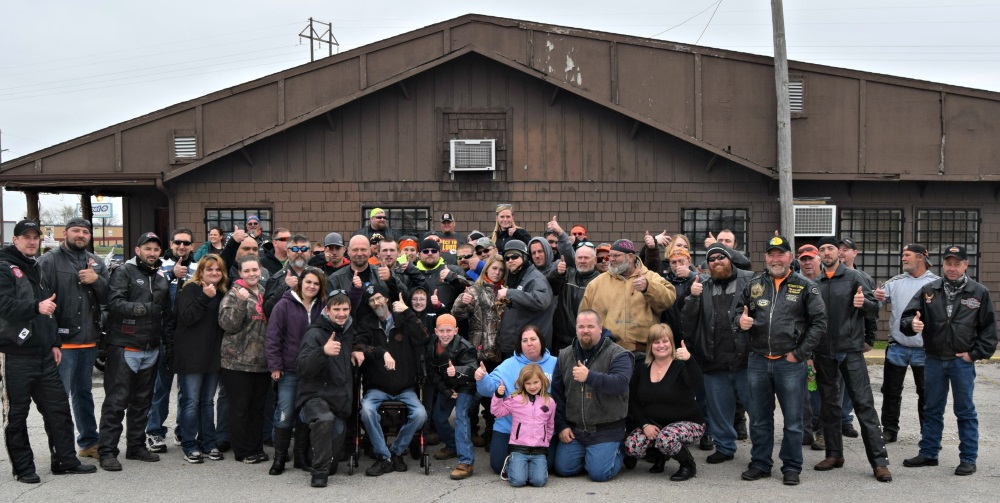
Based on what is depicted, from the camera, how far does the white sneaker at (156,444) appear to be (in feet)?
25.0

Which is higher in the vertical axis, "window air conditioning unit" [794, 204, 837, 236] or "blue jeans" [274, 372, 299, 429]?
"window air conditioning unit" [794, 204, 837, 236]

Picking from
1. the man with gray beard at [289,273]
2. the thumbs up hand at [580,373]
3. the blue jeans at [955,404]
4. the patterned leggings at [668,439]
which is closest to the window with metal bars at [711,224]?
the blue jeans at [955,404]

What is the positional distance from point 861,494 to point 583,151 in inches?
346

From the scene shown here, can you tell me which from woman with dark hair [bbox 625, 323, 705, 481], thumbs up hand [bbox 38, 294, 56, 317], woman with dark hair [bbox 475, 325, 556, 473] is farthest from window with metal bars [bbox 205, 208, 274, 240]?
woman with dark hair [bbox 625, 323, 705, 481]

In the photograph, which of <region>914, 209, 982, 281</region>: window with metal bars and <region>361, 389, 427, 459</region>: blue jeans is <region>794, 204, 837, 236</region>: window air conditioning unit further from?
<region>361, 389, 427, 459</region>: blue jeans

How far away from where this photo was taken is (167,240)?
17516mm

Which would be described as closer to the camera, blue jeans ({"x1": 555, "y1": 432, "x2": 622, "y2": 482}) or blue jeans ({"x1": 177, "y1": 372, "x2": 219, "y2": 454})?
blue jeans ({"x1": 555, "y1": 432, "x2": 622, "y2": 482})

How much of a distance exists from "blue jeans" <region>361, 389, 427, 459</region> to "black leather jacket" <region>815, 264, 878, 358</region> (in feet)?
11.2

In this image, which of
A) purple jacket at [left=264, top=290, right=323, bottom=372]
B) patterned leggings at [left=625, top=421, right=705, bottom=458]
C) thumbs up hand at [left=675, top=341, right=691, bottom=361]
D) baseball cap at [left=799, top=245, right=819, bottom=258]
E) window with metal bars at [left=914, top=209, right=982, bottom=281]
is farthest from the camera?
window with metal bars at [left=914, top=209, right=982, bottom=281]

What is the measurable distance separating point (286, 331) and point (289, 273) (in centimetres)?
72

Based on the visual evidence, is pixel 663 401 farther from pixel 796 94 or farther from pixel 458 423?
pixel 796 94

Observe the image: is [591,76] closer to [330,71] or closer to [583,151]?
[583,151]

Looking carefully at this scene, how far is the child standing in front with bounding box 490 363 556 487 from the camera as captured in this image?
6645 mm

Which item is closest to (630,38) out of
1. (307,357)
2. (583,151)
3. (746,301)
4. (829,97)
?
(583,151)
